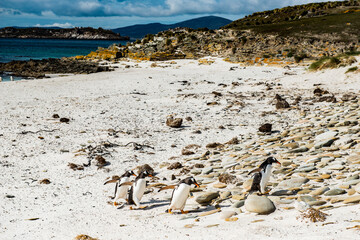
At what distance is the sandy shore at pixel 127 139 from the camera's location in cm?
516

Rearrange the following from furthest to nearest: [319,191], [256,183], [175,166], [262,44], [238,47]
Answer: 1. [238,47]
2. [262,44]
3. [175,166]
4. [256,183]
5. [319,191]

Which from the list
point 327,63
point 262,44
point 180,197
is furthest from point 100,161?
point 262,44

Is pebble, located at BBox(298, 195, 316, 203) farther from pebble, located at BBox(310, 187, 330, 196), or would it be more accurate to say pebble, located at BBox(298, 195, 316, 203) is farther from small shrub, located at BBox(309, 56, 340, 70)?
small shrub, located at BBox(309, 56, 340, 70)

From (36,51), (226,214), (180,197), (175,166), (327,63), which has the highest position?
(36,51)

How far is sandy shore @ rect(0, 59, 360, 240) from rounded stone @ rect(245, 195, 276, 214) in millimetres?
123

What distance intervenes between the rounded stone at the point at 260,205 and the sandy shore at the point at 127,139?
0.12 m

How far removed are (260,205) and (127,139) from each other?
717 centimetres

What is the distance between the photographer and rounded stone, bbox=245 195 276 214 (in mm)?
5164

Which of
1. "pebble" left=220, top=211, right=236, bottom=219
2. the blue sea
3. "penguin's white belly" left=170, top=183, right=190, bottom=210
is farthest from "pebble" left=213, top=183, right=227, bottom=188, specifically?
the blue sea

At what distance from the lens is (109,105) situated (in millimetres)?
17000

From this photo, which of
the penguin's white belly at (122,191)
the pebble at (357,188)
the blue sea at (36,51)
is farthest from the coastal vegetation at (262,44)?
the penguin's white belly at (122,191)

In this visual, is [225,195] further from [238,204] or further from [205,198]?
[238,204]

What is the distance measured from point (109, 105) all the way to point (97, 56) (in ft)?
101

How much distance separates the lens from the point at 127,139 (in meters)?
11.6
